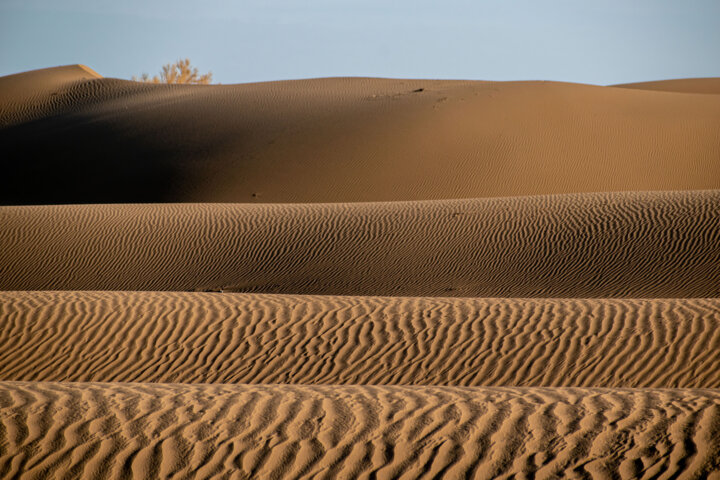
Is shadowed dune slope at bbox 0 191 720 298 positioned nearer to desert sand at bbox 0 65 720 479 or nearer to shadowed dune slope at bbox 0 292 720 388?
desert sand at bbox 0 65 720 479

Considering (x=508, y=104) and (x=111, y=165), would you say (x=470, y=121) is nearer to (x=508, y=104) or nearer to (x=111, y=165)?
(x=508, y=104)

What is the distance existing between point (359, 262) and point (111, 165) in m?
15.1

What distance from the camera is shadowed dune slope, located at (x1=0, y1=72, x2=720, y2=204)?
21.9m

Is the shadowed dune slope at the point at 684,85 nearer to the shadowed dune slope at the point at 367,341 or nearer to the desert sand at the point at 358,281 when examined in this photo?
the desert sand at the point at 358,281

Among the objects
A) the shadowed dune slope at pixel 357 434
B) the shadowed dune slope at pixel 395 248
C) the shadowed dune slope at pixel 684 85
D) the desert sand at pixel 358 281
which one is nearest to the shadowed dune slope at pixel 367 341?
the desert sand at pixel 358 281

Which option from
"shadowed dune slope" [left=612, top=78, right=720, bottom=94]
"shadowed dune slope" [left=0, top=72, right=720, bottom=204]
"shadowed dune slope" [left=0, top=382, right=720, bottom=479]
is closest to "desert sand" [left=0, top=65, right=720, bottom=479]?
"shadowed dune slope" [left=0, top=382, right=720, bottom=479]

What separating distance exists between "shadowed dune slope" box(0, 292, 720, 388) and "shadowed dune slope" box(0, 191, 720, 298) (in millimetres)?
3262

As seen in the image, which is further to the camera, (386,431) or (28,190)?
(28,190)

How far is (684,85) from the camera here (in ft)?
145

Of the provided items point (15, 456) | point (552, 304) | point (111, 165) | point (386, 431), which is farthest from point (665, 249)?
point (111, 165)

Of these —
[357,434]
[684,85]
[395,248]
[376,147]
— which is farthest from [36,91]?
[684,85]

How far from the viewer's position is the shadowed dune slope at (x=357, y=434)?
339 centimetres

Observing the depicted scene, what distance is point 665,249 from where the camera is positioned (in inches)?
468

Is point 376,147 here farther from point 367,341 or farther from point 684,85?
point 684,85
